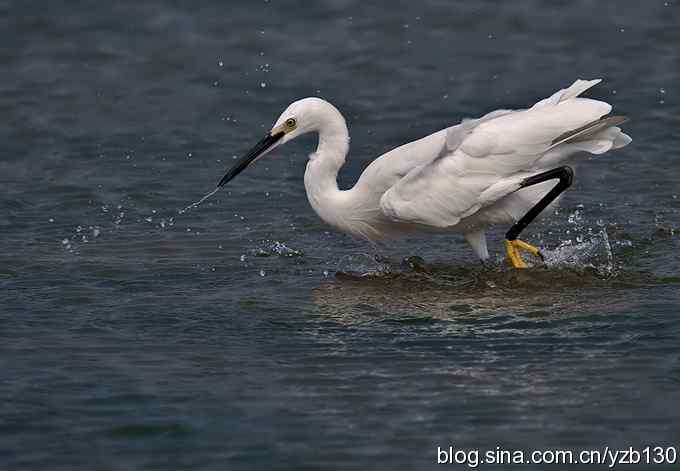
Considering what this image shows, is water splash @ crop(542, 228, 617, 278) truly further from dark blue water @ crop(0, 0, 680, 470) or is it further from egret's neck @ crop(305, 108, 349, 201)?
egret's neck @ crop(305, 108, 349, 201)

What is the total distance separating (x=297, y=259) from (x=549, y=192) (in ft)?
5.79

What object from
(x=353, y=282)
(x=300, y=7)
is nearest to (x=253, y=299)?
(x=353, y=282)

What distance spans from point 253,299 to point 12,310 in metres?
1.38

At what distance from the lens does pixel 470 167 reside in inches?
321

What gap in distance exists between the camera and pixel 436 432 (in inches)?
226

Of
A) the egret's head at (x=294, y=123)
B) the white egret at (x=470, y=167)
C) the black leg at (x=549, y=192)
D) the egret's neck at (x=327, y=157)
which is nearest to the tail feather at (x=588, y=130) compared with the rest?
the white egret at (x=470, y=167)

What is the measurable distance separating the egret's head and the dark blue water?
802 mm

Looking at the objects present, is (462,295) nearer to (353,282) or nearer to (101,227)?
(353,282)

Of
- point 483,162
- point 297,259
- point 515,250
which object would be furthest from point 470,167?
point 297,259

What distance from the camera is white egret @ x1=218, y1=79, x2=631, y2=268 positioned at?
26.6 ft

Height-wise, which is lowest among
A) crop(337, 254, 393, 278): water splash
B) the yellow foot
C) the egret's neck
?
crop(337, 254, 393, 278): water splash

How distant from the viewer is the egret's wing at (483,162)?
8.08 m

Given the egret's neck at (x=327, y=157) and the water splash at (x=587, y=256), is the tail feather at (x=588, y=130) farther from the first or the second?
the egret's neck at (x=327, y=157)

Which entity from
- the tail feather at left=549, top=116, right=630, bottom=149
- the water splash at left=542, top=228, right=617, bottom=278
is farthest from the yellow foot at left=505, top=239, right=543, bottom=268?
the tail feather at left=549, top=116, right=630, bottom=149
